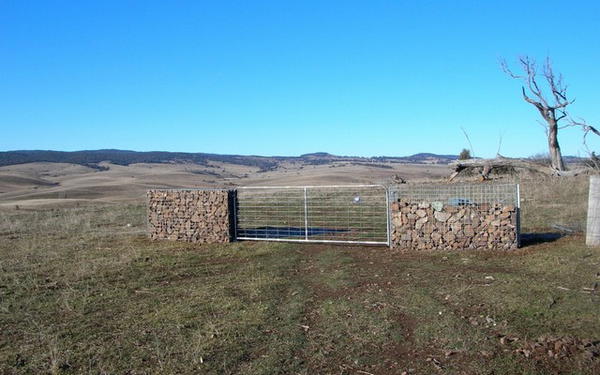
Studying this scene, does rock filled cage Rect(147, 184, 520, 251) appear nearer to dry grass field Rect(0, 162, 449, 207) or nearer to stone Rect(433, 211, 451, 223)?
stone Rect(433, 211, 451, 223)

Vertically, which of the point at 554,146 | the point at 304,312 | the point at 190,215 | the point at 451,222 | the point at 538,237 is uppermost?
the point at 554,146

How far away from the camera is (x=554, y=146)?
58.7 feet

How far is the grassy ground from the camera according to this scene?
→ 591cm

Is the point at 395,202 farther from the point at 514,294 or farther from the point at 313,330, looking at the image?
the point at 313,330

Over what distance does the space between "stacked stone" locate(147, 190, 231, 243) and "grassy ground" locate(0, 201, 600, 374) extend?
6.33 ft

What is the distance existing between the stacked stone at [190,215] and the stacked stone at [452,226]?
509 centimetres

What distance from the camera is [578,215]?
16.4m

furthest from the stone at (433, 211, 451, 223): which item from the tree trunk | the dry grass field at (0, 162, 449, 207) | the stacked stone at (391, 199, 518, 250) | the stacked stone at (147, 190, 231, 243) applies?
the dry grass field at (0, 162, 449, 207)

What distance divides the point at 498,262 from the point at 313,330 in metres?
5.58

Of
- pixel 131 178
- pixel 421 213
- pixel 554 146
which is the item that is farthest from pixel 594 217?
pixel 131 178

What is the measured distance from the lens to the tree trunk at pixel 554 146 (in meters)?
17.7

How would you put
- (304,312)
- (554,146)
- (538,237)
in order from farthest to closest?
1. (554,146)
2. (538,237)
3. (304,312)

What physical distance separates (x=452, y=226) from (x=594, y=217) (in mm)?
3023

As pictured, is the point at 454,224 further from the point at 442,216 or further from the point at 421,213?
the point at 421,213
